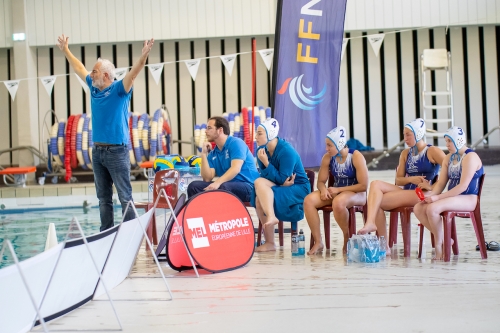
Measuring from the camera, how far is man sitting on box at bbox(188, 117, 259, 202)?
5.79 metres

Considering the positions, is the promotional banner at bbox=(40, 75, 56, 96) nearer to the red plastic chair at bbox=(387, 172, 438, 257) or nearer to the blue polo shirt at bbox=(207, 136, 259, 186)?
the blue polo shirt at bbox=(207, 136, 259, 186)

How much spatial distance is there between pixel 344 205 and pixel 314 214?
10.6 inches

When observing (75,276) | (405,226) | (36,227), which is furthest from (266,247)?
(36,227)

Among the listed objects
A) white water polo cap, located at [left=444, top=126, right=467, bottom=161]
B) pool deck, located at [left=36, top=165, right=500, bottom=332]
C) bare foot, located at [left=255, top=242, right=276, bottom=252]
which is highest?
white water polo cap, located at [left=444, top=126, right=467, bottom=161]

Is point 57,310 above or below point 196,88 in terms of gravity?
below

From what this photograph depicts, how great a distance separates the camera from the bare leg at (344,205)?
529cm

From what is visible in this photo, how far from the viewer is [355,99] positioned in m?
14.6

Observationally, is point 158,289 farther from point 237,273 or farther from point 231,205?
point 231,205

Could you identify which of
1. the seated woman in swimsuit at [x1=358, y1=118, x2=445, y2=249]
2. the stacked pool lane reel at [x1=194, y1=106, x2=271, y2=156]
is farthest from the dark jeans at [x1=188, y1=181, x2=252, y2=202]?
the stacked pool lane reel at [x1=194, y1=106, x2=271, y2=156]

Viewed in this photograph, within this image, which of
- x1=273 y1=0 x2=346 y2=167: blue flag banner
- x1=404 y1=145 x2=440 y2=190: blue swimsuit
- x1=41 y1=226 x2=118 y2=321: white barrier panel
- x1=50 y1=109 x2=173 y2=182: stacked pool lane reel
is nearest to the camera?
x1=41 y1=226 x2=118 y2=321: white barrier panel

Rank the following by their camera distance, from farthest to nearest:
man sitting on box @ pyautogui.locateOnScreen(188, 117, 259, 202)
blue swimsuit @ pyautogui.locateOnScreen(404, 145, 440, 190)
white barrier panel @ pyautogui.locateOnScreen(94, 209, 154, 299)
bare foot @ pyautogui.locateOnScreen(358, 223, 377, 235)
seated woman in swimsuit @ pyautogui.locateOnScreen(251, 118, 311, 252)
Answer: man sitting on box @ pyautogui.locateOnScreen(188, 117, 259, 202) → seated woman in swimsuit @ pyautogui.locateOnScreen(251, 118, 311, 252) → blue swimsuit @ pyautogui.locateOnScreen(404, 145, 440, 190) → bare foot @ pyautogui.locateOnScreen(358, 223, 377, 235) → white barrier panel @ pyautogui.locateOnScreen(94, 209, 154, 299)

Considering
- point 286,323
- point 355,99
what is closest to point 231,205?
point 286,323

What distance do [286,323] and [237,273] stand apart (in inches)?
56.8

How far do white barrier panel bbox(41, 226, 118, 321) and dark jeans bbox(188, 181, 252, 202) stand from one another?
7.12 feet
